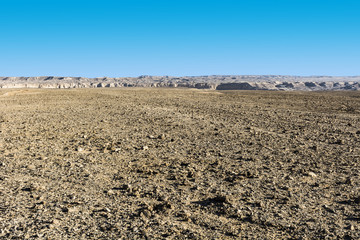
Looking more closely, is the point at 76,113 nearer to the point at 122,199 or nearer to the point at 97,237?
the point at 122,199

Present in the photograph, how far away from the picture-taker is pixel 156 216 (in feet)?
15.7

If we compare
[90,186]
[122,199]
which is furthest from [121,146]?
[122,199]

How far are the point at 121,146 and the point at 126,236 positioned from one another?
477 cm

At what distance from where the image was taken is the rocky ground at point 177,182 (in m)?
4.48

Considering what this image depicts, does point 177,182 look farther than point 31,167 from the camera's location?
No

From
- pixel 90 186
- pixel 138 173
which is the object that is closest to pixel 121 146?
pixel 138 173

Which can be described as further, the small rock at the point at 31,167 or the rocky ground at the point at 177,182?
the small rock at the point at 31,167

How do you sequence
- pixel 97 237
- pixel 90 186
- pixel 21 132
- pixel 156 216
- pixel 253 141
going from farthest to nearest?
pixel 21 132 < pixel 253 141 < pixel 90 186 < pixel 156 216 < pixel 97 237

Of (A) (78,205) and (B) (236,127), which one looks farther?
(B) (236,127)

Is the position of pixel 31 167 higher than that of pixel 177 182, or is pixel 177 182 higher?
pixel 31 167

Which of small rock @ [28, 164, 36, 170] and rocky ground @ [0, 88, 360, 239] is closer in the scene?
rocky ground @ [0, 88, 360, 239]

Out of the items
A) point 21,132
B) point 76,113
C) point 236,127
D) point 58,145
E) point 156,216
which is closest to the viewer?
point 156,216

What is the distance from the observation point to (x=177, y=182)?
20.4 ft

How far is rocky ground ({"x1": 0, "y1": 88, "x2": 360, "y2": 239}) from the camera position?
4.48m
